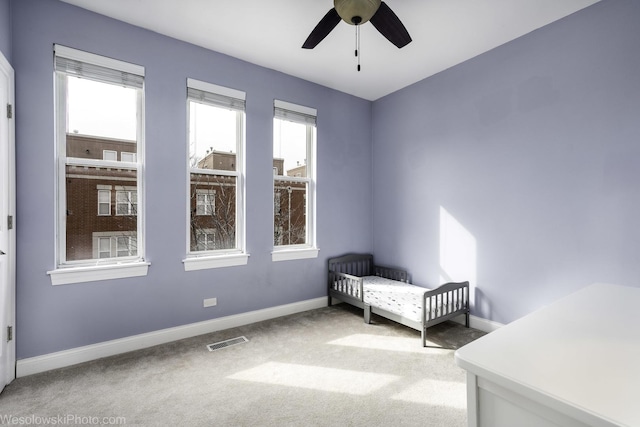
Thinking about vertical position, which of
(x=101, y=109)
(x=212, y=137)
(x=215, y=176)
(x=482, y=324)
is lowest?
(x=482, y=324)

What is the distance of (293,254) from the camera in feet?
11.8

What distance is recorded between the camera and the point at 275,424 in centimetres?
175

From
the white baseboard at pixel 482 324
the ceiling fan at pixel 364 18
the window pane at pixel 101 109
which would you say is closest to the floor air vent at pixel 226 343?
the window pane at pixel 101 109

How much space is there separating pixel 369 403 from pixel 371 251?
256cm

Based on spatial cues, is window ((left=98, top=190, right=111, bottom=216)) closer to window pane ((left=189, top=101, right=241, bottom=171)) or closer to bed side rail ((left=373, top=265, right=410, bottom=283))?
window pane ((left=189, top=101, right=241, bottom=171))

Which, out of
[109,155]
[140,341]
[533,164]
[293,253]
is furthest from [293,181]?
[533,164]

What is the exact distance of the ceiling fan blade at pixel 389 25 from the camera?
192cm

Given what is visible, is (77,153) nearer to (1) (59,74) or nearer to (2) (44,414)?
(1) (59,74)

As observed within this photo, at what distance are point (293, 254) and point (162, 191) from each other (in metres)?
1.58

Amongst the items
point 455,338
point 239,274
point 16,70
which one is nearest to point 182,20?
point 16,70

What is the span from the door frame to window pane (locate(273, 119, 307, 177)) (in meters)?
2.19

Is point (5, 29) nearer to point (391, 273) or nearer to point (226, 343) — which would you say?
point (226, 343)

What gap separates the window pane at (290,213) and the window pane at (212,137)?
0.66m

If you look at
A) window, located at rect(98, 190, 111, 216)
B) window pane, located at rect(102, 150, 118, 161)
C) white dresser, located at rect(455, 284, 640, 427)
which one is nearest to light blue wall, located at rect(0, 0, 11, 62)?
window pane, located at rect(102, 150, 118, 161)
